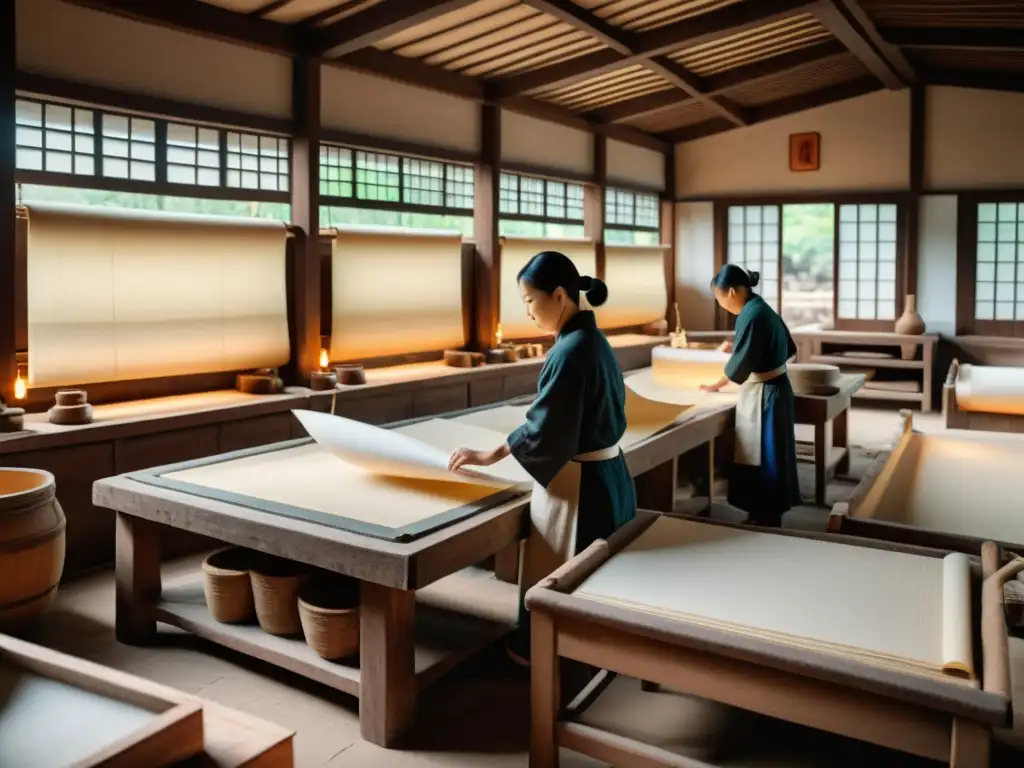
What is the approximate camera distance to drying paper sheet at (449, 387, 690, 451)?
4.38 m

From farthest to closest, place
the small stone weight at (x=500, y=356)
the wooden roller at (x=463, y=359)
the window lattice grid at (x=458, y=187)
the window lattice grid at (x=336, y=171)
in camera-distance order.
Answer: the window lattice grid at (x=458, y=187)
the small stone weight at (x=500, y=356)
the wooden roller at (x=463, y=359)
the window lattice grid at (x=336, y=171)

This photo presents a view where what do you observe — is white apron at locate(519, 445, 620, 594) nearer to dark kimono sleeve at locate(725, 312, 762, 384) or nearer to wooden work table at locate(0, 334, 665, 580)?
dark kimono sleeve at locate(725, 312, 762, 384)

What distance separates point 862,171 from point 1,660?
9.53 meters

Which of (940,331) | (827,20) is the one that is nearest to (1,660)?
(827,20)

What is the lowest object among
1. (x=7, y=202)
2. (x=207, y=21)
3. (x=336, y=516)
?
(x=336, y=516)

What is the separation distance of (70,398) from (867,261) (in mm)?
8234

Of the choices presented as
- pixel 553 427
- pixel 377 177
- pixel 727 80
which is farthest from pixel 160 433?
pixel 727 80

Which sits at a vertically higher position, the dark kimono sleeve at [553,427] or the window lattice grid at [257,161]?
the window lattice grid at [257,161]

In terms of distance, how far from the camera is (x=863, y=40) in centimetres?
732

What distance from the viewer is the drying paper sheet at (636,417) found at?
14.4ft

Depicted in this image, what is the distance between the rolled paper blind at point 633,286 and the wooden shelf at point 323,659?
5.86 meters

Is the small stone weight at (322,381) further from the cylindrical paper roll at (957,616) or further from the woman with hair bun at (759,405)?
the cylindrical paper roll at (957,616)

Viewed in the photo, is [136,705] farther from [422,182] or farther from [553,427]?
[422,182]

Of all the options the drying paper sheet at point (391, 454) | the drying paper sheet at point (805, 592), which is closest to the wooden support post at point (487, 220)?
the drying paper sheet at point (391, 454)
